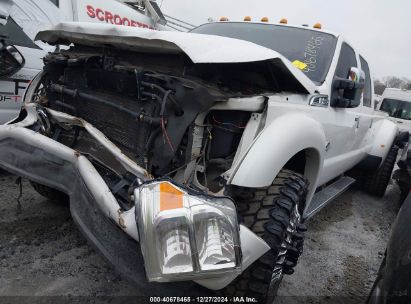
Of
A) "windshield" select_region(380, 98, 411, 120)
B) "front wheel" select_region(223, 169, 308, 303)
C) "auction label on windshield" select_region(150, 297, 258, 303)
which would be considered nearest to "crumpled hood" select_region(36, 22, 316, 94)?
"front wheel" select_region(223, 169, 308, 303)

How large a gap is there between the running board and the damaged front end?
113 centimetres

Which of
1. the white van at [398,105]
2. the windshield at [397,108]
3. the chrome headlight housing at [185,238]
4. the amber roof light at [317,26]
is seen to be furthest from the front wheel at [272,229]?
the windshield at [397,108]

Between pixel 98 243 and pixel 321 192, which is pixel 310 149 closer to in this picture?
pixel 321 192

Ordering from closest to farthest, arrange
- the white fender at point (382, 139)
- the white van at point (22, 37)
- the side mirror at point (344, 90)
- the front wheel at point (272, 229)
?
1. the front wheel at point (272, 229)
2. the side mirror at point (344, 90)
3. the white van at point (22, 37)
4. the white fender at point (382, 139)

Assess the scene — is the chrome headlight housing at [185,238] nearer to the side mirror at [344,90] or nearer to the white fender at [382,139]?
the side mirror at [344,90]

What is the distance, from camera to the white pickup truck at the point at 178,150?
152 cm

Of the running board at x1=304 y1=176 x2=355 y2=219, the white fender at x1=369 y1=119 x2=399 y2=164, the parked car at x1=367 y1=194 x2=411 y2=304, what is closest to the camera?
the parked car at x1=367 y1=194 x2=411 y2=304

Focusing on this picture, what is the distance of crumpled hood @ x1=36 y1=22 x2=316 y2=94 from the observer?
1.94m

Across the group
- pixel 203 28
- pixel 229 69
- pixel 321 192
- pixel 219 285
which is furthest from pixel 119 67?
pixel 321 192

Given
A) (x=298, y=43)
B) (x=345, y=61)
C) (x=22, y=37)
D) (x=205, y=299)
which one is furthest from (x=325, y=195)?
(x=22, y=37)

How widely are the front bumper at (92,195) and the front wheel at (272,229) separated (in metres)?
0.15

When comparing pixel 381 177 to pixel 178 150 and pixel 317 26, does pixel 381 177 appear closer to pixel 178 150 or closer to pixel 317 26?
pixel 317 26

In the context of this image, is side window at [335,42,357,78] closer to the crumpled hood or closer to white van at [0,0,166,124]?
the crumpled hood

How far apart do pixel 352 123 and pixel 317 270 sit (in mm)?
1491
